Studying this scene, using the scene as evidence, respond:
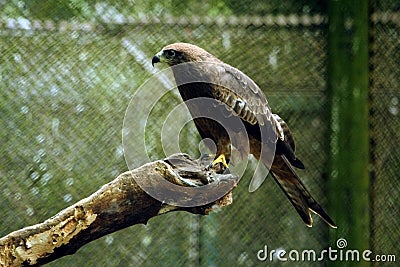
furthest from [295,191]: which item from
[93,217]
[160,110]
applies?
Answer: [93,217]

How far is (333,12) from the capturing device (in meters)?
2.46

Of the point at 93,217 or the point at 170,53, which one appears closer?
the point at 93,217

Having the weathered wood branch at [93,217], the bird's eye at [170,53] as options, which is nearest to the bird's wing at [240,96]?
the bird's eye at [170,53]

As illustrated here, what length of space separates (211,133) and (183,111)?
35 cm

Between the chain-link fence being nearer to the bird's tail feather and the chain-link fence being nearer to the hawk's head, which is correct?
the bird's tail feather

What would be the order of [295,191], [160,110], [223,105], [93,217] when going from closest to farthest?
[93,217], [223,105], [295,191], [160,110]

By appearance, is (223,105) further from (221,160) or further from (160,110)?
(160,110)

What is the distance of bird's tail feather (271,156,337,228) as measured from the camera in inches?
80.6

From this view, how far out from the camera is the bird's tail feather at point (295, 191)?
205 centimetres

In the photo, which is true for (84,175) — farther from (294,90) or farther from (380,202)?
(380,202)

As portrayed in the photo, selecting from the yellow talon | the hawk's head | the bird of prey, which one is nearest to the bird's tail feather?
the bird of prey

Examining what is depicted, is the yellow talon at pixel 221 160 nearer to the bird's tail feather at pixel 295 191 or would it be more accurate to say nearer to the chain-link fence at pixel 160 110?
the bird's tail feather at pixel 295 191

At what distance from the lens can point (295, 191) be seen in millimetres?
2162

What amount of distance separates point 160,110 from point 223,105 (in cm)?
46
